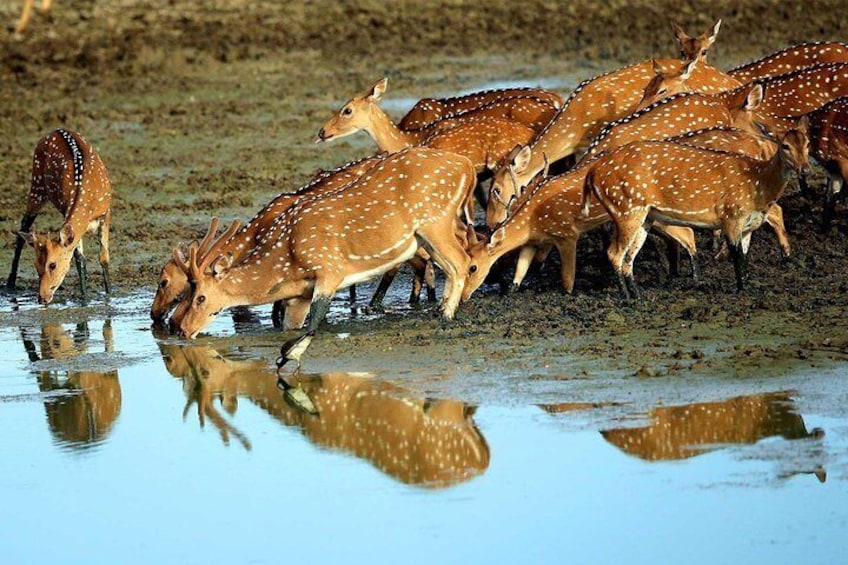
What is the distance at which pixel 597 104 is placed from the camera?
12.9m

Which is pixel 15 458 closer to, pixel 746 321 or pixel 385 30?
pixel 746 321

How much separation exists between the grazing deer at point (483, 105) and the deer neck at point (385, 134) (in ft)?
0.48

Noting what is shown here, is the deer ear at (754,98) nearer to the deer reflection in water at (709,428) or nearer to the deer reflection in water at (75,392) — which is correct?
the deer reflection in water at (709,428)

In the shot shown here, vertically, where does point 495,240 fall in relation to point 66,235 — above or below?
above

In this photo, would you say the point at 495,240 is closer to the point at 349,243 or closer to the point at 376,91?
the point at 349,243

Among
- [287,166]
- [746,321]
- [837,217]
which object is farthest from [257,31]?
[746,321]

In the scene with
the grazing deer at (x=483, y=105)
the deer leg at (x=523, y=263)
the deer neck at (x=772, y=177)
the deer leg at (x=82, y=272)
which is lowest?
the deer leg at (x=82, y=272)

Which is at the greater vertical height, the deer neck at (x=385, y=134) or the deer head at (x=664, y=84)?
the deer head at (x=664, y=84)

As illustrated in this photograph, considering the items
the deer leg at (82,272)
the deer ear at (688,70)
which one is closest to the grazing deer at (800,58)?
the deer ear at (688,70)

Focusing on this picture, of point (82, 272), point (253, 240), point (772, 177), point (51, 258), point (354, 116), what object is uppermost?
point (772, 177)

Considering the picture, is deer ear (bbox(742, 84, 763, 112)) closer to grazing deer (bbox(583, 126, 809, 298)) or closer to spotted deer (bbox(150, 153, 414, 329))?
grazing deer (bbox(583, 126, 809, 298))

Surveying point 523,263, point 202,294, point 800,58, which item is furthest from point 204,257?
point 800,58

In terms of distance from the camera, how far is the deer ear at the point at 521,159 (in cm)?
1215

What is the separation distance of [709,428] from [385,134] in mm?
6252
